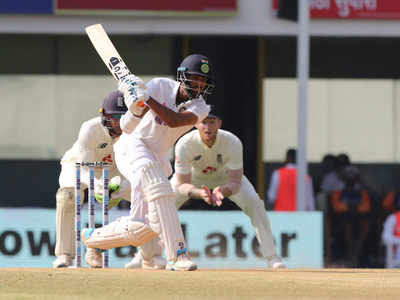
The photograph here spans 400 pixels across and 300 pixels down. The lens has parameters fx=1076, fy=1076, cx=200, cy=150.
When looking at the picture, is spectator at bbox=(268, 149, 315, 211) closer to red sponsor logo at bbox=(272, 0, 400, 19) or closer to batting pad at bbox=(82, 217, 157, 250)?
red sponsor logo at bbox=(272, 0, 400, 19)

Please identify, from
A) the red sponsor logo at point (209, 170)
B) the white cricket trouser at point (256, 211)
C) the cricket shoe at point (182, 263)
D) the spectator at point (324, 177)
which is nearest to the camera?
the cricket shoe at point (182, 263)

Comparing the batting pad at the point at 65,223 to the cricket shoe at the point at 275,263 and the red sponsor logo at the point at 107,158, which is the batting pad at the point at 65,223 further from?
the cricket shoe at the point at 275,263

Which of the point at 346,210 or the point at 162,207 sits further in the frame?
the point at 346,210

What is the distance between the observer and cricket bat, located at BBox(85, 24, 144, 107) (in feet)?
25.8

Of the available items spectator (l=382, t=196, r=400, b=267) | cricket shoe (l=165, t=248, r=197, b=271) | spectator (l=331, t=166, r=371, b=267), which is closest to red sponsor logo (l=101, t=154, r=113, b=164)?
cricket shoe (l=165, t=248, r=197, b=271)

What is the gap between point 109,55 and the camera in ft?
26.5

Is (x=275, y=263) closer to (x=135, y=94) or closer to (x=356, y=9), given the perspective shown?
(x=135, y=94)

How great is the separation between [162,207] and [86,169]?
1.72 meters

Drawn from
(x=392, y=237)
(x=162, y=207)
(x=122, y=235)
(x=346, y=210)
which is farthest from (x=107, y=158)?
(x=346, y=210)

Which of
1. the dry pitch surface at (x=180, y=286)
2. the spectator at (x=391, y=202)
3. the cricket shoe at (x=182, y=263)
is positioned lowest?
the dry pitch surface at (x=180, y=286)

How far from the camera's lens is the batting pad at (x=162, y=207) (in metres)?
7.45

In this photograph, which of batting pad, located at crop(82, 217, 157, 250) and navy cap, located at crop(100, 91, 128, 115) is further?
navy cap, located at crop(100, 91, 128, 115)

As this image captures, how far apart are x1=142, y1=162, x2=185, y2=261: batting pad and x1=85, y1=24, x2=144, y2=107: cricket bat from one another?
2.56 ft

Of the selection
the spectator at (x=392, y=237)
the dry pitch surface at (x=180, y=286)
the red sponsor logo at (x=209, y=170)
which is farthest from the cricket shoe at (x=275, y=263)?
the spectator at (x=392, y=237)
